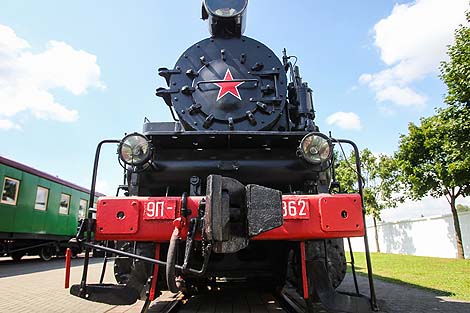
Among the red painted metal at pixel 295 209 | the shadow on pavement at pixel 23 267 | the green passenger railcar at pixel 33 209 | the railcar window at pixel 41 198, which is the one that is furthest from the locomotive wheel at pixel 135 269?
the railcar window at pixel 41 198

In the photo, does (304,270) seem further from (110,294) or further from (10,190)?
(10,190)

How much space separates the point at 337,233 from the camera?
7.79 feet

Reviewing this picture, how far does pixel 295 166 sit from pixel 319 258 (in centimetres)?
81

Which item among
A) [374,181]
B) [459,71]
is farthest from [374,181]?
[459,71]

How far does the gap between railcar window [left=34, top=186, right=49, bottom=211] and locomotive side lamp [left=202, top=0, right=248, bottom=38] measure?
30.7ft

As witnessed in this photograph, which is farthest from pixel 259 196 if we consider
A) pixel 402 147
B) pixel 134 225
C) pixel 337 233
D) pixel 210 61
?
pixel 402 147

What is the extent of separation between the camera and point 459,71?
26.9 ft

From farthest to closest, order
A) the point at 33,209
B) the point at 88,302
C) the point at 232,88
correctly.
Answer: the point at 33,209, the point at 88,302, the point at 232,88

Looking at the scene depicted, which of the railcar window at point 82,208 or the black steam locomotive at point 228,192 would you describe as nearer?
the black steam locomotive at point 228,192

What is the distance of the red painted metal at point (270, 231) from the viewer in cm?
234

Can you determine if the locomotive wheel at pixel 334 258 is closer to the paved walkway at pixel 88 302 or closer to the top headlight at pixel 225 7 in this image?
the paved walkway at pixel 88 302

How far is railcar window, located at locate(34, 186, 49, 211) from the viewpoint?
11.0m

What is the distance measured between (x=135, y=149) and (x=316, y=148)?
1504 mm

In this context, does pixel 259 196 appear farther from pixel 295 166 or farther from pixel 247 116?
pixel 247 116
